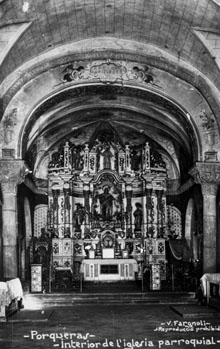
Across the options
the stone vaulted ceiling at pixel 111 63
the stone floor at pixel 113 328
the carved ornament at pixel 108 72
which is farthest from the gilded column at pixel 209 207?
the carved ornament at pixel 108 72

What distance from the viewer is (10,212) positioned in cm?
1755

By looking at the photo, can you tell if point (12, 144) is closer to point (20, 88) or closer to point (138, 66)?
point (20, 88)

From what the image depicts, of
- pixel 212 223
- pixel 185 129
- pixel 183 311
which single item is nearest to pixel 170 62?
pixel 185 129

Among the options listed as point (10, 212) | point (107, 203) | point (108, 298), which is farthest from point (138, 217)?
point (10, 212)

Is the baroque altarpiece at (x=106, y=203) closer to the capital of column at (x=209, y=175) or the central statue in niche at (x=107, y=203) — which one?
the central statue in niche at (x=107, y=203)

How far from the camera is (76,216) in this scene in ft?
83.3

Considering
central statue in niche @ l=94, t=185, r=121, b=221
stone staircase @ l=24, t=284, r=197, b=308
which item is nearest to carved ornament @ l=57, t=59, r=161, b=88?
stone staircase @ l=24, t=284, r=197, b=308

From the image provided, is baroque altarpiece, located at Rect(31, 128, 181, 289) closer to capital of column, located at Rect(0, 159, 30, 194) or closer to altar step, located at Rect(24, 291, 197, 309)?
altar step, located at Rect(24, 291, 197, 309)

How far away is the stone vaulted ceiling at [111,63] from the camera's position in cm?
1434

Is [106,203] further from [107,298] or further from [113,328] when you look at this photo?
[113,328]

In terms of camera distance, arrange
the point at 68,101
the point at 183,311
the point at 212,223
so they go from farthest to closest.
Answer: the point at 68,101, the point at 212,223, the point at 183,311

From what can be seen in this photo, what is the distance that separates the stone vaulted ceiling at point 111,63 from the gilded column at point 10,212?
47 cm

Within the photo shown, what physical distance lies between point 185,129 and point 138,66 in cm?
352

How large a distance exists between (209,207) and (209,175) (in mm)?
1018
